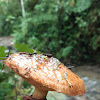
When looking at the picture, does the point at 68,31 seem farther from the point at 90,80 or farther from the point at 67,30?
the point at 90,80

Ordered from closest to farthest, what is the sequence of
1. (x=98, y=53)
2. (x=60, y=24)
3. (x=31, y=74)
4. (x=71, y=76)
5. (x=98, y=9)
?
(x=31, y=74) → (x=71, y=76) → (x=98, y=9) → (x=98, y=53) → (x=60, y=24)

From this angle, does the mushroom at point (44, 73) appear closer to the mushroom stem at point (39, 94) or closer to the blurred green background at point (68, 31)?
the mushroom stem at point (39, 94)

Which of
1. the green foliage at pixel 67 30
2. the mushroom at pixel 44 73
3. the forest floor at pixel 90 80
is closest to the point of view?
the mushroom at pixel 44 73

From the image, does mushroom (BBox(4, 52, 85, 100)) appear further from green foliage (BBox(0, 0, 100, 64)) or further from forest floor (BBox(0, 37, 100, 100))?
green foliage (BBox(0, 0, 100, 64))

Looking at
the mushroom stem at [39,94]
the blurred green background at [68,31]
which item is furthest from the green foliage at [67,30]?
the mushroom stem at [39,94]

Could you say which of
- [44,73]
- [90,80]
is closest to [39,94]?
[44,73]

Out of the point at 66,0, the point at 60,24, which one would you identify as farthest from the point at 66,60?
the point at 66,0

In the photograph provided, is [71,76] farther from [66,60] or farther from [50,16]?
[50,16]

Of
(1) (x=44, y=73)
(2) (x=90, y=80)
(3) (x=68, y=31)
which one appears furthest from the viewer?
(3) (x=68, y=31)
